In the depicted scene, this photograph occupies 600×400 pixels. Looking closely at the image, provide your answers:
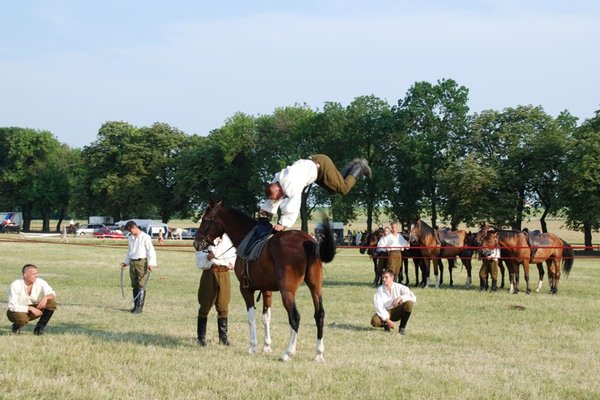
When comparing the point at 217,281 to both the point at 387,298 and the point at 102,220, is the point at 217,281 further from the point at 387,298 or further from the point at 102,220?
the point at 102,220

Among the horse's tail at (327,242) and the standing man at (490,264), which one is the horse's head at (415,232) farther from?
the horse's tail at (327,242)

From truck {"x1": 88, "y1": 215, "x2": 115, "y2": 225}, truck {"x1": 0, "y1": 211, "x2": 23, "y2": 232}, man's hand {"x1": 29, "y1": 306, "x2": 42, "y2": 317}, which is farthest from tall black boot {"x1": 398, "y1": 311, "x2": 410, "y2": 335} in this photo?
truck {"x1": 88, "y1": 215, "x2": 115, "y2": 225}

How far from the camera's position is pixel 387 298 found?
13.7 meters

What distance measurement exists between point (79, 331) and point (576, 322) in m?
10.0

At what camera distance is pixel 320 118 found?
68.9m

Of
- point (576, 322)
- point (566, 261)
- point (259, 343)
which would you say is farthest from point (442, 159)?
point (259, 343)

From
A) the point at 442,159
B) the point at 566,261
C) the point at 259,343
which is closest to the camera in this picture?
the point at 259,343

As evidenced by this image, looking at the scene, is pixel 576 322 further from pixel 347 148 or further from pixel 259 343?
pixel 347 148

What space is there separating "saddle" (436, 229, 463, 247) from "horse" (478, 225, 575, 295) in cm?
159

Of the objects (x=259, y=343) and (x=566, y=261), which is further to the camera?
(x=566, y=261)

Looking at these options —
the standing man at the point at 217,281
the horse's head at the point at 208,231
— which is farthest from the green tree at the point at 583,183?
the horse's head at the point at 208,231

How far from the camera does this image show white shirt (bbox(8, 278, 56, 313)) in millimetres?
11508

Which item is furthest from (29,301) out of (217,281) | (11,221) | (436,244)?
(11,221)

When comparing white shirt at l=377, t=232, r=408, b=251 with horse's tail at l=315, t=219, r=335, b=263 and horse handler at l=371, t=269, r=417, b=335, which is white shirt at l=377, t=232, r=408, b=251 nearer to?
horse handler at l=371, t=269, r=417, b=335
